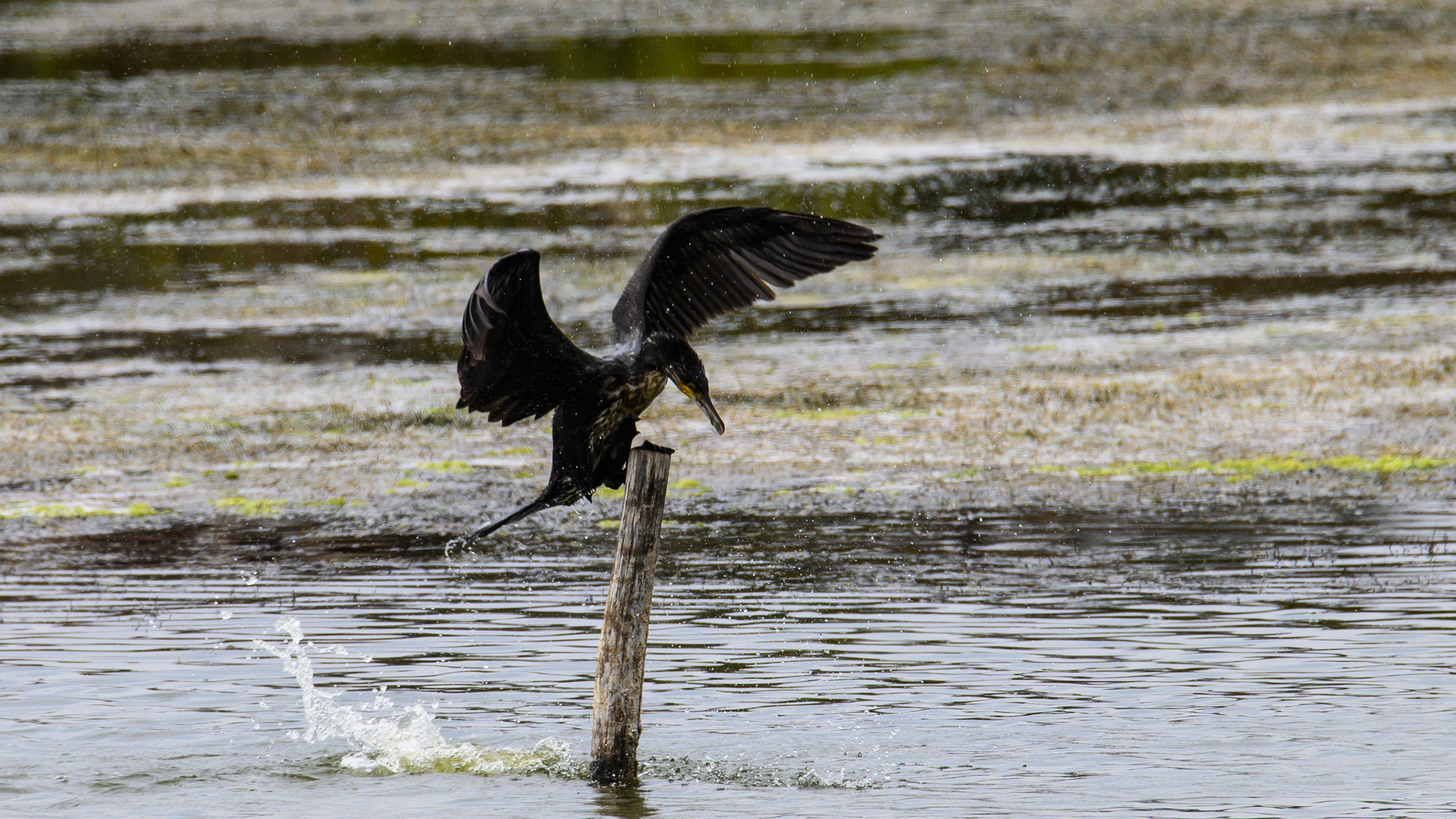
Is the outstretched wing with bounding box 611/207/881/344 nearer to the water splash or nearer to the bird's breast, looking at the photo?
the bird's breast

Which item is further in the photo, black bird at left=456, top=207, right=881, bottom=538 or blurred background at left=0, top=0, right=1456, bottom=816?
blurred background at left=0, top=0, right=1456, bottom=816

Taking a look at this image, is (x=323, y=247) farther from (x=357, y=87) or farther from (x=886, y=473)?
(x=886, y=473)

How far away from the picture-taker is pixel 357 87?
25375 mm

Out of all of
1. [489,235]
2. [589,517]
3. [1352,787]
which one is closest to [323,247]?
[489,235]

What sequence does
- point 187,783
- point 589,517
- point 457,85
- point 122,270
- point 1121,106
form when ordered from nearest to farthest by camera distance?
point 187,783, point 589,517, point 122,270, point 1121,106, point 457,85

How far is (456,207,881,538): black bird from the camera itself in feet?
18.8

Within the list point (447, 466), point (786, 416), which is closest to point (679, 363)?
point (447, 466)

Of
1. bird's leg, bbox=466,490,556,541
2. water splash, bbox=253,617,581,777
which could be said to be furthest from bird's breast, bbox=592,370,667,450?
water splash, bbox=253,617,581,777

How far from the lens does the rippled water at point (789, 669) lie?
6.71 metres

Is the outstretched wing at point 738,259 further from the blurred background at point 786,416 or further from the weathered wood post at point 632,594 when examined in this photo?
the blurred background at point 786,416

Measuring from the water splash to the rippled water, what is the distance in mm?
15

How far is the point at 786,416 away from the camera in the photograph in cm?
1294

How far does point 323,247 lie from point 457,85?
657cm

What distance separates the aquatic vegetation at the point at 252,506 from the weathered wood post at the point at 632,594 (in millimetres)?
5093
